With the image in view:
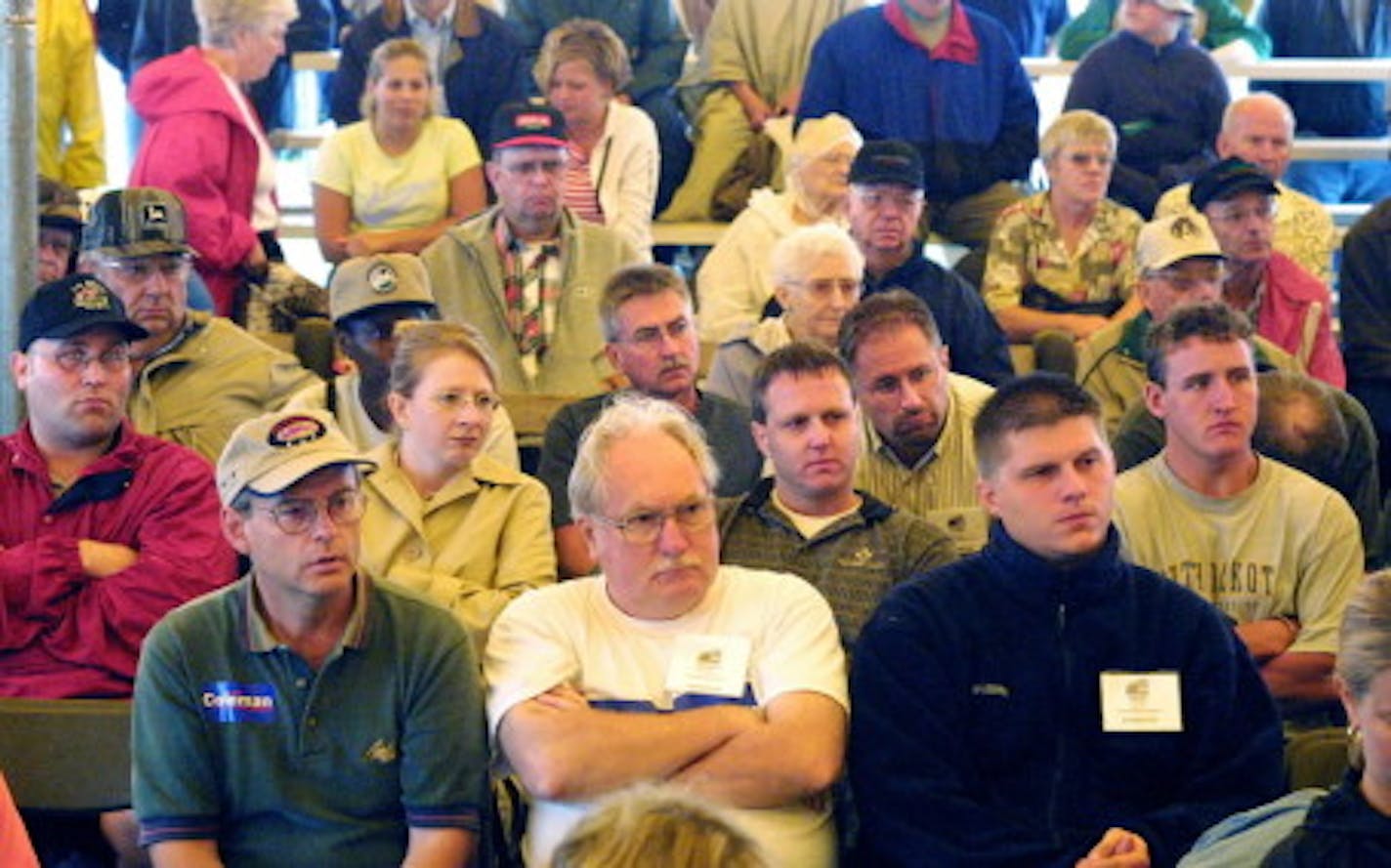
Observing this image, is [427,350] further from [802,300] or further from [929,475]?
[802,300]

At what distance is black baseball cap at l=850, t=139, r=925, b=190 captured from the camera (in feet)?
20.6

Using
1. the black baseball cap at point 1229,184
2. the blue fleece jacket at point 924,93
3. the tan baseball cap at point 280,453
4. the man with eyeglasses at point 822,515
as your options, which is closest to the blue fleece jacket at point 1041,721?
the man with eyeglasses at point 822,515

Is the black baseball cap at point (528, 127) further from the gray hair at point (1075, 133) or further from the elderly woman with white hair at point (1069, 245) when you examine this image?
the gray hair at point (1075, 133)

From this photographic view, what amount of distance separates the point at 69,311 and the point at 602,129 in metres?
3.14

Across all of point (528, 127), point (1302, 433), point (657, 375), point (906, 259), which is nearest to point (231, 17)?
point (528, 127)

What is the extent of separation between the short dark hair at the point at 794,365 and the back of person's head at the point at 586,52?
2.97 meters

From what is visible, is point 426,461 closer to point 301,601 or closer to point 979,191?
point 301,601

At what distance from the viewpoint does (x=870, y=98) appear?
25.1 ft

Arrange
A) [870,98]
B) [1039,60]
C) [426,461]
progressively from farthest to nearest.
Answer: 1. [1039,60]
2. [870,98]
3. [426,461]

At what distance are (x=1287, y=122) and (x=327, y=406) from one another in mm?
3635

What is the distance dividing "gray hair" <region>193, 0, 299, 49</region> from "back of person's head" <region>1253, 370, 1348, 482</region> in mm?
3610

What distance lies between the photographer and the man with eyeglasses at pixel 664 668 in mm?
3625

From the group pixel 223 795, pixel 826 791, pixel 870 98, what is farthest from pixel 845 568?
pixel 870 98

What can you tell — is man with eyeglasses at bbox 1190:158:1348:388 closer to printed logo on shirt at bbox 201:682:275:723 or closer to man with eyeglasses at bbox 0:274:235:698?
man with eyeglasses at bbox 0:274:235:698
